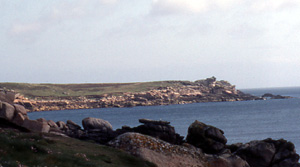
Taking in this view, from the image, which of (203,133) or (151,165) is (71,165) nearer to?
(151,165)

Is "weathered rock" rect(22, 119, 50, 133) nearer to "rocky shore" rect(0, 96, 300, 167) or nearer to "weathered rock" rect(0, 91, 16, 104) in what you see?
Answer: "rocky shore" rect(0, 96, 300, 167)

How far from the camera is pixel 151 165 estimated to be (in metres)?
27.5

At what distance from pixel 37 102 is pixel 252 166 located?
174 meters

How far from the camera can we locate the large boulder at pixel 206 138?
1501 inches

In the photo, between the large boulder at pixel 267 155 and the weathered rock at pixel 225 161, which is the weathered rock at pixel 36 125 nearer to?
the weathered rock at pixel 225 161

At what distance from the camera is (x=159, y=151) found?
1217 inches

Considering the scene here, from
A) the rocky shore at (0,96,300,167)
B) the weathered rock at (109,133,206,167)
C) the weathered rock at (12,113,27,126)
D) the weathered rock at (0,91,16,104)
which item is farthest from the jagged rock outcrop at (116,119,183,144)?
the weathered rock at (0,91,16,104)

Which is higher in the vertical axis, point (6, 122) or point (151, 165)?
point (6, 122)

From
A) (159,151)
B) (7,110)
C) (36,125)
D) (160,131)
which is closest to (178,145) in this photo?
(159,151)

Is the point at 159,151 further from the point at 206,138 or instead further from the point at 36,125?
the point at 36,125

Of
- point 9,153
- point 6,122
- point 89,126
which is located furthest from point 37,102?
point 9,153

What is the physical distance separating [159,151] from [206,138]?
30.7ft

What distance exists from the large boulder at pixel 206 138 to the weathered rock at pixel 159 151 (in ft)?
15.8

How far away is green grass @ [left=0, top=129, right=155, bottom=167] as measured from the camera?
19.1m
